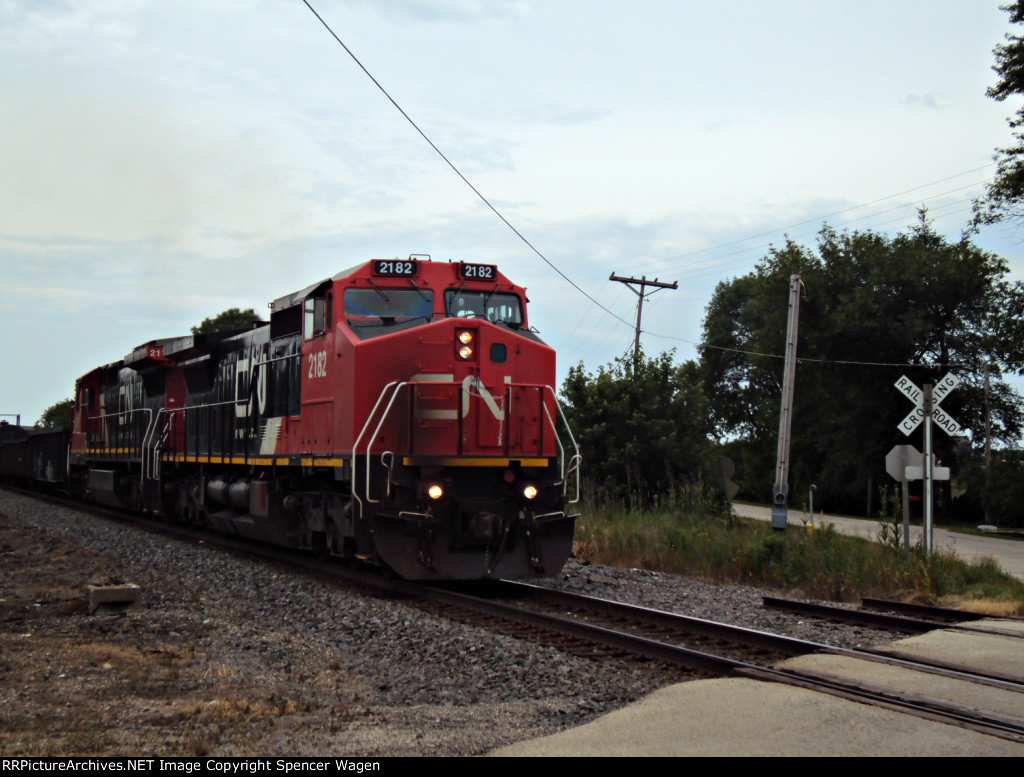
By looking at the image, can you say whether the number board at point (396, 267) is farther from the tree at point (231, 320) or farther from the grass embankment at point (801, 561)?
the tree at point (231, 320)

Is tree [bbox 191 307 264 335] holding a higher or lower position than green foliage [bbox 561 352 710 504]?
higher

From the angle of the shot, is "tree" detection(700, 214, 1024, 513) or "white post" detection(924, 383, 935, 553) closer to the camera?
"white post" detection(924, 383, 935, 553)

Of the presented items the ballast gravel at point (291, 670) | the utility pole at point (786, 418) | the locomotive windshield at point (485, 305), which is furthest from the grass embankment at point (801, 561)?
the locomotive windshield at point (485, 305)

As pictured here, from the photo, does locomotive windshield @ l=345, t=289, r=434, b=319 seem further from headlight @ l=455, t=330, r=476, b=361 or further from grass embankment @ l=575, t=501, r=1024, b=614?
grass embankment @ l=575, t=501, r=1024, b=614

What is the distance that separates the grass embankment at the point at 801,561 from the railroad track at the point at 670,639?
221 cm

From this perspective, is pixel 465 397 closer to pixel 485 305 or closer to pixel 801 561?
pixel 485 305

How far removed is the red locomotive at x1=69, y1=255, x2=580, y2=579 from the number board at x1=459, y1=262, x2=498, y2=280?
0.05ft

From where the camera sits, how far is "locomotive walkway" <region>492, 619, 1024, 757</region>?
5004 mm

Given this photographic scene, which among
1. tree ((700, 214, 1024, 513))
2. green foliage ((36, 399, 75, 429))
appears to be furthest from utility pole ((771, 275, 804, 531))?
green foliage ((36, 399, 75, 429))

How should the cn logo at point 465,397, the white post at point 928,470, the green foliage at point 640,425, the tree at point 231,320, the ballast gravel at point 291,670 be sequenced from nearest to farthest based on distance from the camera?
the ballast gravel at point 291,670
the cn logo at point 465,397
the white post at point 928,470
the green foliage at point 640,425
the tree at point 231,320

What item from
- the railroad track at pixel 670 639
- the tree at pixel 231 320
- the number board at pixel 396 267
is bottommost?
the railroad track at pixel 670 639

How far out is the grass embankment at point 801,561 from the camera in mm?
11992

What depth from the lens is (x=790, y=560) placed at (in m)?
13.7

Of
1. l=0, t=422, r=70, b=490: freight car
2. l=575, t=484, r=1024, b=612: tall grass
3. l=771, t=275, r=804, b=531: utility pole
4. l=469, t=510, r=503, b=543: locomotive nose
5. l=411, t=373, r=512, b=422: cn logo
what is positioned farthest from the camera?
l=0, t=422, r=70, b=490: freight car
